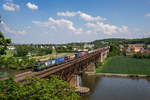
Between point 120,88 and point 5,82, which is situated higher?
point 5,82

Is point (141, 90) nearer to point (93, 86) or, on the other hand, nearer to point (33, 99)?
point (93, 86)

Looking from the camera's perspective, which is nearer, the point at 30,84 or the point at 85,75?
the point at 30,84

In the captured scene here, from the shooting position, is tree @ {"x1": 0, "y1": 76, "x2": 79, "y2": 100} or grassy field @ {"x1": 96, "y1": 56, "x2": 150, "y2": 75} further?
grassy field @ {"x1": 96, "y1": 56, "x2": 150, "y2": 75}

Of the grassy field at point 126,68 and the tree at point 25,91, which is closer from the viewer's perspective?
the tree at point 25,91

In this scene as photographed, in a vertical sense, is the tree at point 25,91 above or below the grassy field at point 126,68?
above

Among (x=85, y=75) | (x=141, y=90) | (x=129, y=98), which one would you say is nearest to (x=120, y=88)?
(x=141, y=90)

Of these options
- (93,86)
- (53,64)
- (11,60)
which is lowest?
(93,86)

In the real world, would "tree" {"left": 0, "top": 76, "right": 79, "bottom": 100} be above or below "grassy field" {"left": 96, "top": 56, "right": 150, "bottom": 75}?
above

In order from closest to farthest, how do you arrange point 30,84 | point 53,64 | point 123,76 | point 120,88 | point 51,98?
point 51,98 < point 30,84 < point 53,64 < point 120,88 < point 123,76

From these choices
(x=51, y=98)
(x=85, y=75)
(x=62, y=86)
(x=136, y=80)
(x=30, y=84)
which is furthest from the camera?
(x=85, y=75)

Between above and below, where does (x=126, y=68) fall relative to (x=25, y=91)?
below

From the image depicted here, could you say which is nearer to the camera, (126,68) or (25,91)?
(25,91)
